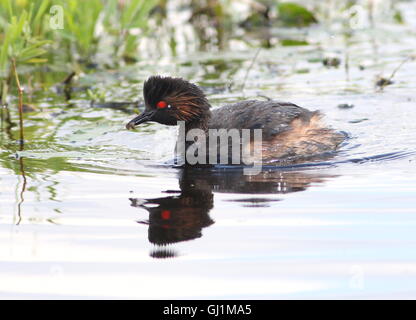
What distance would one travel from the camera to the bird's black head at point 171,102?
24.8 ft

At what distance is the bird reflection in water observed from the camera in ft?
17.4

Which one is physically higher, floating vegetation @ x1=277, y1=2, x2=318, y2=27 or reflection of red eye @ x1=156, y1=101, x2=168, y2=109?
floating vegetation @ x1=277, y1=2, x2=318, y2=27

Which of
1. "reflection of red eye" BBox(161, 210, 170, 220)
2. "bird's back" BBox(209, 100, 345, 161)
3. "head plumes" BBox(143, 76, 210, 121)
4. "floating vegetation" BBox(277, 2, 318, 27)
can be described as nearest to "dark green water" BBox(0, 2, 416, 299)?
"reflection of red eye" BBox(161, 210, 170, 220)

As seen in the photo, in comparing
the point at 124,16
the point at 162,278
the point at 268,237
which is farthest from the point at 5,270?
the point at 124,16

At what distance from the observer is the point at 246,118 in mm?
7512

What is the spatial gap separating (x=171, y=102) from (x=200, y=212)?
2.08m

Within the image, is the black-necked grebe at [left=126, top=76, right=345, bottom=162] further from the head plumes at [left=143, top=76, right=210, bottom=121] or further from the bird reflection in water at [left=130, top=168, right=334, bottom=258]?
the bird reflection in water at [left=130, top=168, right=334, bottom=258]

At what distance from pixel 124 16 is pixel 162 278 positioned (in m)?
6.77

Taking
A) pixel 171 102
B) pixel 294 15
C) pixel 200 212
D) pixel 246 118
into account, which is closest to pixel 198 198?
pixel 200 212

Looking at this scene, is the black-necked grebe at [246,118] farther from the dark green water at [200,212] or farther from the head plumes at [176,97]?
the dark green water at [200,212]

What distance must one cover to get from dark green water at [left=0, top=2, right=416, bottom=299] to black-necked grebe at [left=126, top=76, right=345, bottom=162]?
Result: 35 cm

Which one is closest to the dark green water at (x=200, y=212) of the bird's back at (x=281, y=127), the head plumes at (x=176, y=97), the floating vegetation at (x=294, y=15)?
the bird's back at (x=281, y=127)

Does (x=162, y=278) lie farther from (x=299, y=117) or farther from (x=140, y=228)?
(x=299, y=117)
